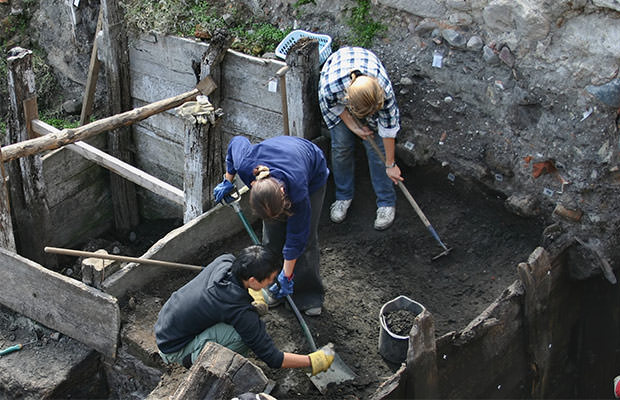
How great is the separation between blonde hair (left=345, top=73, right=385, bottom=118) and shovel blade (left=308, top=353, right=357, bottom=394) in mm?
1701

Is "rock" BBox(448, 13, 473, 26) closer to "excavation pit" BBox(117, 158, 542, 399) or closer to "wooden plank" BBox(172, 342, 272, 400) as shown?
"excavation pit" BBox(117, 158, 542, 399)

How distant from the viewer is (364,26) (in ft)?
19.9

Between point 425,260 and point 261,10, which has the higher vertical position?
point 261,10

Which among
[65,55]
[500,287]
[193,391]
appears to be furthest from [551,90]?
[65,55]

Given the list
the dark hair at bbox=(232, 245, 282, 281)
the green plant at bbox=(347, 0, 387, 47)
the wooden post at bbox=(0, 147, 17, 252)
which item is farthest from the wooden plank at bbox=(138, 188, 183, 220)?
the dark hair at bbox=(232, 245, 282, 281)

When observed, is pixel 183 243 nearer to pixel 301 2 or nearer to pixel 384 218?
pixel 384 218

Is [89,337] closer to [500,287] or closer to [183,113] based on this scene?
[183,113]

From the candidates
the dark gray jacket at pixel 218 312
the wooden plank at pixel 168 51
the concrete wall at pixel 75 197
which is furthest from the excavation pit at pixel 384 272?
the concrete wall at pixel 75 197

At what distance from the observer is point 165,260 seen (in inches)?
203

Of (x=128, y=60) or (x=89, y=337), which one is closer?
(x=89, y=337)

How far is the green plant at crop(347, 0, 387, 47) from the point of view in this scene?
237 inches

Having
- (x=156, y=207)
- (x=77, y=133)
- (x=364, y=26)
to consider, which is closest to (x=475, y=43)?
(x=364, y=26)

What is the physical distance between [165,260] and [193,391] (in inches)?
76.9

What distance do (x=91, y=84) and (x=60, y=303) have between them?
2932 millimetres
